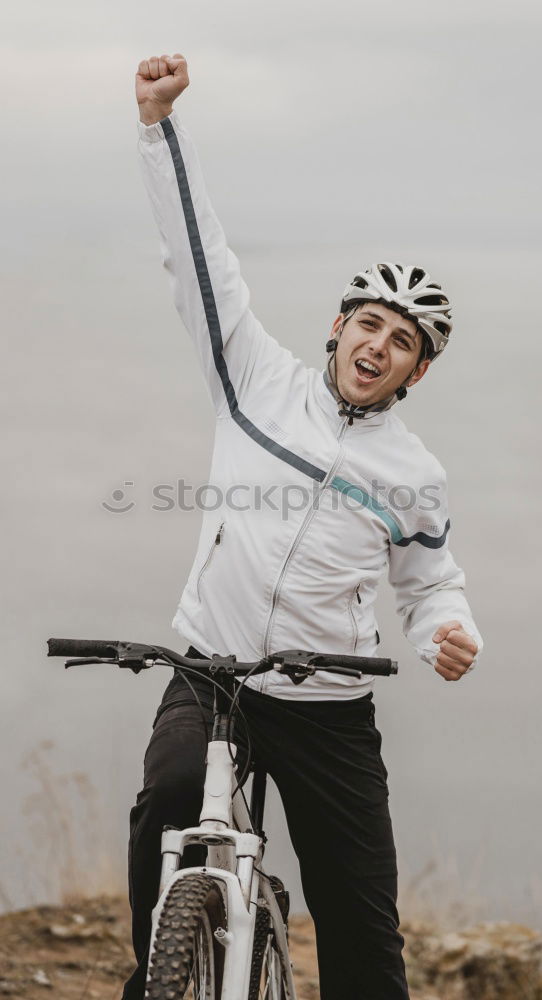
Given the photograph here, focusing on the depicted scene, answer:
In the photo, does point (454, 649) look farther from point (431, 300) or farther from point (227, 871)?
point (431, 300)

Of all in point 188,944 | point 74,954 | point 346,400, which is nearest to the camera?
point 188,944

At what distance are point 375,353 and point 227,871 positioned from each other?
158 centimetres

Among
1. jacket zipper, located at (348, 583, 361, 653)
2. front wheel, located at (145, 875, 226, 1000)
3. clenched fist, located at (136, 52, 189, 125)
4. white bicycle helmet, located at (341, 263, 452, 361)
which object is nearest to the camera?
front wheel, located at (145, 875, 226, 1000)

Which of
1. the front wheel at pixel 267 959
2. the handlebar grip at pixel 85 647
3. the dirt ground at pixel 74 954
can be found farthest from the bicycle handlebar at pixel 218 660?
the dirt ground at pixel 74 954

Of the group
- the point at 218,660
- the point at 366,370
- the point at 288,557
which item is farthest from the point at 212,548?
the point at 366,370

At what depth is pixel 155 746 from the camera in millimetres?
3434

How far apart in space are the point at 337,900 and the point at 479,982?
335 cm

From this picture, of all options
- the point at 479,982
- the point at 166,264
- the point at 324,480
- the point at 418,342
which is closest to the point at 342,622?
the point at 324,480

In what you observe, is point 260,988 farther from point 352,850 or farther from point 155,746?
point 155,746

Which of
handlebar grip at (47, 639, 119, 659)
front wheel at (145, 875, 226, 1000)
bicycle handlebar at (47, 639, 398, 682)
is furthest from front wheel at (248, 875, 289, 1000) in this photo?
handlebar grip at (47, 639, 119, 659)

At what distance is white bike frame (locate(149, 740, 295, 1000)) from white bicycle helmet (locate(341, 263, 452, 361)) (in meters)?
1.50

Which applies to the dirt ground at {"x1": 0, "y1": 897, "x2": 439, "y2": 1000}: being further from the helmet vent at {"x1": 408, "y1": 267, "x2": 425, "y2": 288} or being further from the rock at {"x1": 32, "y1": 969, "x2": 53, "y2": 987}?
the helmet vent at {"x1": 408, "y1": 267, "x2": 425, "y2": 288}

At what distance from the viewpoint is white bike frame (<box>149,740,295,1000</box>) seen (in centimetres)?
290

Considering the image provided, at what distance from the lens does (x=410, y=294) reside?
3912 millimetres
